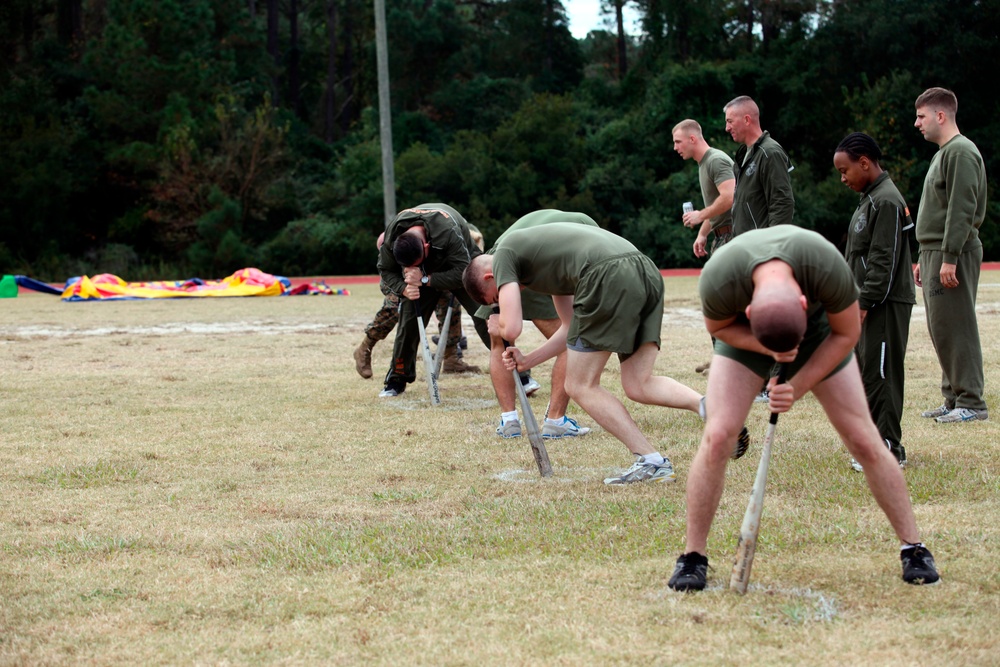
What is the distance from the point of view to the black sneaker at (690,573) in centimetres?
398

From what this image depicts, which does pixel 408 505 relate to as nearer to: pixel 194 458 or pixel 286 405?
pixel 194 458

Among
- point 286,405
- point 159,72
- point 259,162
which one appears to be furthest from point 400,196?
point 286,405

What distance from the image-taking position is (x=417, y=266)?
852 cm

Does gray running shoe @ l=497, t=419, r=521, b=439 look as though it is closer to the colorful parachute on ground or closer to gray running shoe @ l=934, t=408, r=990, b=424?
gray running shoe @ l=934, t=408, r=990, b=424

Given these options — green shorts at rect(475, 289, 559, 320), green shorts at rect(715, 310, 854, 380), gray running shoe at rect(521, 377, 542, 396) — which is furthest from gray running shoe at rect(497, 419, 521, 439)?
green shorts at rect(715, 310, 854, 380)

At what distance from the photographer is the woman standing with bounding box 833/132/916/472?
5.75 meters

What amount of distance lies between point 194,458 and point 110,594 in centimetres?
262

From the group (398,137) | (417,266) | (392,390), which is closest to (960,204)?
(417,266)

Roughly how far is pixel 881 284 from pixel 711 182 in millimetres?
3013

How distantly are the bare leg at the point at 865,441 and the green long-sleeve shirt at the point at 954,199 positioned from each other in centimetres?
313

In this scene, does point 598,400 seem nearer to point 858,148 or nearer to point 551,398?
point 551,398

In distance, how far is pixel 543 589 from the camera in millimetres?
4062

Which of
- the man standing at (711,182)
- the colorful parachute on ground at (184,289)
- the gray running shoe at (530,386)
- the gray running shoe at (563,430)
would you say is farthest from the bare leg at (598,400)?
the colorful parachute on ground at (184,289)

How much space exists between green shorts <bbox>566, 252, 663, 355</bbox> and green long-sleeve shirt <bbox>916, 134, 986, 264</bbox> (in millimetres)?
2067
